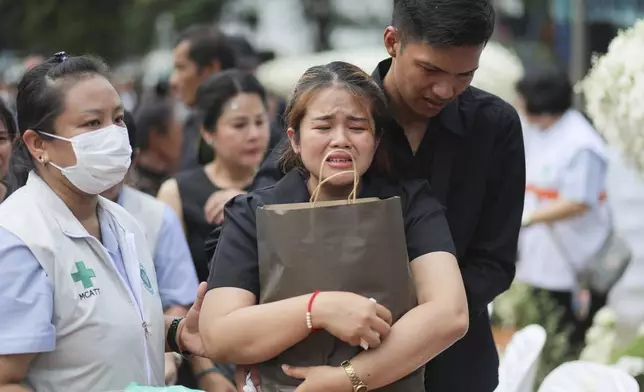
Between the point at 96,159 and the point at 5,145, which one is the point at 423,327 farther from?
the point at 5,145

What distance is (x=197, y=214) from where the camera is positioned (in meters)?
4.53

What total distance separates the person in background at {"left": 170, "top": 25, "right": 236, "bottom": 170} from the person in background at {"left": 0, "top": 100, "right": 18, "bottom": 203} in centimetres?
261

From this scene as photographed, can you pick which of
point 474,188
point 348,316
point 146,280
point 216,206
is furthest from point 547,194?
point 348,316

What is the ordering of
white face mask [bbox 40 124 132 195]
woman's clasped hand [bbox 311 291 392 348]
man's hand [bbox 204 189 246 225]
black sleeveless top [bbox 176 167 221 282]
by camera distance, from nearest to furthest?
woman's clasped hand [bbox 311 291 392 348], white face mask [bbox 40 124 132 195], man's hand [bbox 204 189 246 225], black sleeveless top [bbox 176 167 221 282]

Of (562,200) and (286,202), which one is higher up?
(286,202)

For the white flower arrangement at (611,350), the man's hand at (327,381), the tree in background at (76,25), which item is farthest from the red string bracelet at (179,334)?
the tree in background at (76,25)

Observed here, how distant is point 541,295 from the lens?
6.83 metres

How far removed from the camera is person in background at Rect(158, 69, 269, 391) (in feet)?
15.0

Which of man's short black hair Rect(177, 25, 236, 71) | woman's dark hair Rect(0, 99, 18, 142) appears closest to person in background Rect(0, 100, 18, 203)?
woman's dark hair Rect(0, 99, 18, 142)

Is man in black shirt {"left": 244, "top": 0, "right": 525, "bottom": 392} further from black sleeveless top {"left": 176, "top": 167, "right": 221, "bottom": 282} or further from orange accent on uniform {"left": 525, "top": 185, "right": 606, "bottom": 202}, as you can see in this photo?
orange accent on uniform {"left": 525, "top": 185, "right": 606, "bottom": 202}

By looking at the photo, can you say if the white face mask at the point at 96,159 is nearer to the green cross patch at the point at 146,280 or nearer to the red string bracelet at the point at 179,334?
the green cross patch at the point at 146,280

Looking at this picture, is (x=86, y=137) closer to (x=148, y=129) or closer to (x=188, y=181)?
(x=188, y=181)

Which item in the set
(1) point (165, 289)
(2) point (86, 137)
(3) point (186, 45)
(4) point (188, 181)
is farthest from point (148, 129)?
(2) point (86, 137)

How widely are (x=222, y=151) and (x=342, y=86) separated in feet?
6.66
